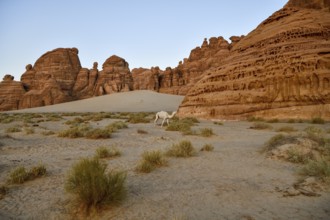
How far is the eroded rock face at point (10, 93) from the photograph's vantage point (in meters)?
77.8

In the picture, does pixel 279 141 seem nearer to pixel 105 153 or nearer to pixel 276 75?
pixel 105 153

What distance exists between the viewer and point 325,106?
15.9m

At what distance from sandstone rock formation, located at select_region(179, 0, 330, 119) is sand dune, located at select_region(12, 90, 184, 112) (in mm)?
38812

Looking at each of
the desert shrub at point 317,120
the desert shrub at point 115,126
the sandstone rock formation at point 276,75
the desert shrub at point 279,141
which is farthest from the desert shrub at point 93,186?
the sandstone rock formation at point 276,75

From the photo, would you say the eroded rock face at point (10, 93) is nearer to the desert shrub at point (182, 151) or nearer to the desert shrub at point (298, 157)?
the desert shrub at point (182, 151)

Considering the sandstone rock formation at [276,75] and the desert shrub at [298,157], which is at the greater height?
the sandstone rock formation at [276,75]

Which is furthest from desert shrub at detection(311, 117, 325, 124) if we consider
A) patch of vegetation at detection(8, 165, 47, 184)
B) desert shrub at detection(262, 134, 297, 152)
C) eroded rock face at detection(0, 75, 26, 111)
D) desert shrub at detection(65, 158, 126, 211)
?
eroded rock face at detection(0, 75, 26, 111)

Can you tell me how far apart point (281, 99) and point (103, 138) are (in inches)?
553

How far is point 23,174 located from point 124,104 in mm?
65152

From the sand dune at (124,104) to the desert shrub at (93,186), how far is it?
5767cm

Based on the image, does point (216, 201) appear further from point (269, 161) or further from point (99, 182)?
point (269, 161)

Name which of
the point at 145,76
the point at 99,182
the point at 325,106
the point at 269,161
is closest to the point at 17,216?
the point at 99,182

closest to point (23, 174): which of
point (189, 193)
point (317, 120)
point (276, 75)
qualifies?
point (189, 193)

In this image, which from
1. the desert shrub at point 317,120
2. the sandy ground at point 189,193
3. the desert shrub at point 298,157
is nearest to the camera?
the sandy ground at point 189,193
